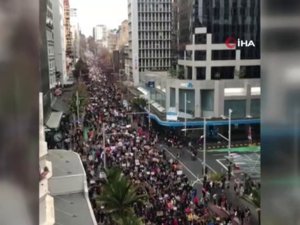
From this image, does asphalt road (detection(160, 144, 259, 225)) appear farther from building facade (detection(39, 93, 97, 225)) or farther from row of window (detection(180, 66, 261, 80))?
row of window (detection(180, 66, 261, 80))

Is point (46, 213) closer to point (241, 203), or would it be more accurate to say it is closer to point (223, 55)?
point (241, 203)

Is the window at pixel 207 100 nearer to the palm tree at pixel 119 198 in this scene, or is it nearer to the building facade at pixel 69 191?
the building facade at pixel 69 191

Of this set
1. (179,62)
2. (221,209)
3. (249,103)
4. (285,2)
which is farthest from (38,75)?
(179,62)

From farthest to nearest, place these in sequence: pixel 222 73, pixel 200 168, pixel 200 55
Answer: pixel 222 73 → pixel 200 55 → pixel 200 168

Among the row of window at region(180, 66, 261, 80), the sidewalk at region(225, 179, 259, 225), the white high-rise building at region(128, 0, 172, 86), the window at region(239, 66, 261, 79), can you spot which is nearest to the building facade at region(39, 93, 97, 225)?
the sidewalk at region(225, 179, 259, 225)

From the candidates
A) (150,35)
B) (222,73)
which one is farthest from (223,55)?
(150,35)
